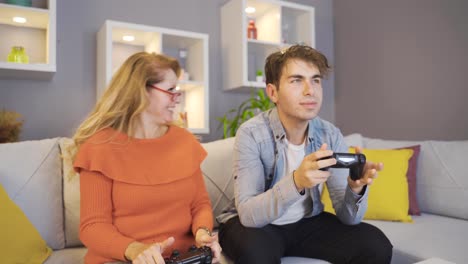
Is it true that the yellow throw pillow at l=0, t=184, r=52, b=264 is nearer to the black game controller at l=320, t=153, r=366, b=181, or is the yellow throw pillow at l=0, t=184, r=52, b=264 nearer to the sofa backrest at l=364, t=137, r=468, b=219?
the black game controller at l=320, t=153, r=366, b=181

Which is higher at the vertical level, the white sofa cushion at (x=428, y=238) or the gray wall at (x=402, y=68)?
the gray wall at (x=402, y=68)

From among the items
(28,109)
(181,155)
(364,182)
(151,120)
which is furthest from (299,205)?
(28,109)

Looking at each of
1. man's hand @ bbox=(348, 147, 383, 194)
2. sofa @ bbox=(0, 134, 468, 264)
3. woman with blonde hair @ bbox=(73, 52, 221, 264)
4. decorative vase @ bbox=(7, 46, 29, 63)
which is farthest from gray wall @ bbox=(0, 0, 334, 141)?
man's hand @ bbox=(348, 147, 383, 194)

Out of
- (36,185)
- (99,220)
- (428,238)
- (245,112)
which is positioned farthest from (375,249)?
(245,112)

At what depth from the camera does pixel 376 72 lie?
10.2 feet

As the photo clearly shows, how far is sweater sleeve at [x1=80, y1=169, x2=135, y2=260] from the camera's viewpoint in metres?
1.09

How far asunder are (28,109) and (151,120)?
1.43 meters

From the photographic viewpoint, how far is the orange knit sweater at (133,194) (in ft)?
3.72

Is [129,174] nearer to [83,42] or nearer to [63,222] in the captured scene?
[63,222]

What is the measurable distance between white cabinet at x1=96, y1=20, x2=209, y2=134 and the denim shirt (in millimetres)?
1225

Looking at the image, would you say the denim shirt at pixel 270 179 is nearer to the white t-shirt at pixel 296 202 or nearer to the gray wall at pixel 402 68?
the white t-shirt at pixel 296 202

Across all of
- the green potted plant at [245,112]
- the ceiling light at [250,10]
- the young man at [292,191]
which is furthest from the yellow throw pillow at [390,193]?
the ceiling light at [250,10]

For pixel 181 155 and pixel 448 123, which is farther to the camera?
pixel 448 123

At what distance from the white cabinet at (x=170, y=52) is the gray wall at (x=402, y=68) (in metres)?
1.44
